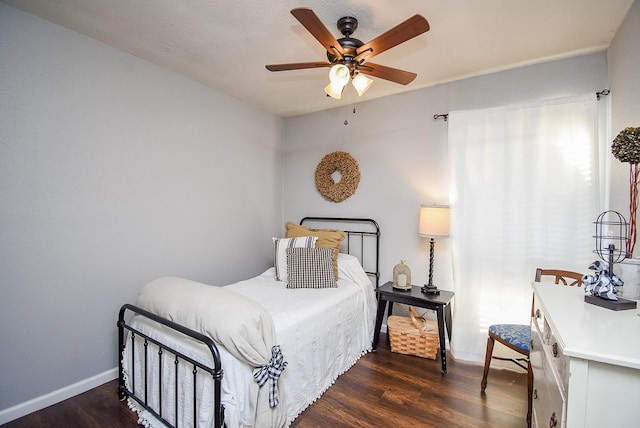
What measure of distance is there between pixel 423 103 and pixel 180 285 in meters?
2.69

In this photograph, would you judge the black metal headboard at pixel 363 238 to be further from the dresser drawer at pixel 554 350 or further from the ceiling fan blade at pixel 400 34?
the ceiling fan blade at pixel 400 34

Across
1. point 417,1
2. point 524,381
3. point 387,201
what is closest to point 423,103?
point 387,201

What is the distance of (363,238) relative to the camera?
332 centimetres

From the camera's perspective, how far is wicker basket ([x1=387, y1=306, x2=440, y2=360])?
2.57 metres

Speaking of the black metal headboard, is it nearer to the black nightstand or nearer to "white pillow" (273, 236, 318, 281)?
the black nightstand

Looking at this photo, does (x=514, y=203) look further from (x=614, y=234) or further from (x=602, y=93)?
(x=602, y=93)

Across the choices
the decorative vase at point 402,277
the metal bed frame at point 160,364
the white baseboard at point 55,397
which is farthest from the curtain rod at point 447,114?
the white baseboard at point 55,397

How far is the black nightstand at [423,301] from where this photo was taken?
241 centimetres

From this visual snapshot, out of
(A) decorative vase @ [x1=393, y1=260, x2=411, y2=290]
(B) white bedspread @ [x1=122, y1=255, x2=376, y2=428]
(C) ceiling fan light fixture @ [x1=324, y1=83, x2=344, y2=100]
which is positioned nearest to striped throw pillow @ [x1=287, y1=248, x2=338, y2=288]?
(B) white bedspread @ [x1=122, y1=255, x2=376, y2=428]

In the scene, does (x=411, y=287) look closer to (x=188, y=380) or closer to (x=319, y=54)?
(x=188, y=380)

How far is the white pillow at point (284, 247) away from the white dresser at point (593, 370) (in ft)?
6.54

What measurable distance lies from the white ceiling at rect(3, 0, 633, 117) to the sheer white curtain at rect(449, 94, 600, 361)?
439 mm

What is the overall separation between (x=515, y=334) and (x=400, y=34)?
2.05 meters

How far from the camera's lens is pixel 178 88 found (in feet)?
8.80
